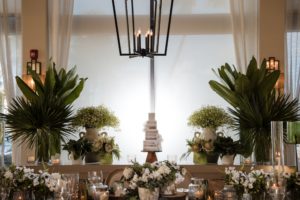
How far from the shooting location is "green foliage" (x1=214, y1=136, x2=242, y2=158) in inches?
272

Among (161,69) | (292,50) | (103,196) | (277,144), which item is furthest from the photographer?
(161,69)

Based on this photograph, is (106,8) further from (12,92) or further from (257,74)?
(257,74)

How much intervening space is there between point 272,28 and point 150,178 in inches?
198

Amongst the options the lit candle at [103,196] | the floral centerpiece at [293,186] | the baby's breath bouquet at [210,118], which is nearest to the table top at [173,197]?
the lit candle at [103,196]

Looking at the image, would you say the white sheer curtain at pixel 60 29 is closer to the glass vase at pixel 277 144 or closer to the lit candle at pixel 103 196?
the lit candle at pixel 103 196

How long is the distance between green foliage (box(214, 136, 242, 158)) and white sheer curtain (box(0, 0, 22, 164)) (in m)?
3.47

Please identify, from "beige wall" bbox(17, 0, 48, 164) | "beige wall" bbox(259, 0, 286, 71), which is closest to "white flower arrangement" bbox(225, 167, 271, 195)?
"beige wall" bbox(259, 0, 286, 71)

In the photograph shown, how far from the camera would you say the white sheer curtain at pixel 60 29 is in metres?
8.46

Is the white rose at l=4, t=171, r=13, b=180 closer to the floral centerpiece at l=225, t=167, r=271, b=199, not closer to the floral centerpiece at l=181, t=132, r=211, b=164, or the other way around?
the floral centerpiece at l=225, t=167, r=271, b=199

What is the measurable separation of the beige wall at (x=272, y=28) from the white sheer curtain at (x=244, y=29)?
13 cm

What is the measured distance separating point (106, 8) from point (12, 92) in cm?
208

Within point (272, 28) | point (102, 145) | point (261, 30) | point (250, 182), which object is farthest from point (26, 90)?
point (250, 182)

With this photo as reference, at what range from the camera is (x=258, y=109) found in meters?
A: 7.11

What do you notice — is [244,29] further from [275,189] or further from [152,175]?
[275,189]
